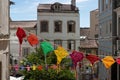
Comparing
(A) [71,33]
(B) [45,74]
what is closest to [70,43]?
(A) [71,33]

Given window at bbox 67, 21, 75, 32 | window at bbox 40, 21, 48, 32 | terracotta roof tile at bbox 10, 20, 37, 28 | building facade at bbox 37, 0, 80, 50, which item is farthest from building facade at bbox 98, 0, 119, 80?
terracotta roof tile at bbox 10, 20, 37, 28

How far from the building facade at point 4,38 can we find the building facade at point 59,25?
36676mm

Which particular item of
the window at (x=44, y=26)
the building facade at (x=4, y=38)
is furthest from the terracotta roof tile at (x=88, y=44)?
the building facade at (x=4, y=38)

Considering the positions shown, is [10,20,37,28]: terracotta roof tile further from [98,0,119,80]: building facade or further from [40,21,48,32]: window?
[98,0,119,80]: building facade

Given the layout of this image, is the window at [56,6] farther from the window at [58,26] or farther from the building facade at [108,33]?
the building facade at [108,33]

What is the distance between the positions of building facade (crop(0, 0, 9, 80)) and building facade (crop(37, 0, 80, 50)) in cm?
3668

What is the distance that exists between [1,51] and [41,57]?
24.3 meters

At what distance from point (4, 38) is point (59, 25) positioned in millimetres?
38481

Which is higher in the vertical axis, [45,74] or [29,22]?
[29,22]

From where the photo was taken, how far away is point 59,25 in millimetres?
52625

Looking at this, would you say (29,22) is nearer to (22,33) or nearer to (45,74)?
(45,74)

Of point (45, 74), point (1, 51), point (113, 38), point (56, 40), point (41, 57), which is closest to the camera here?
point (1, 51)

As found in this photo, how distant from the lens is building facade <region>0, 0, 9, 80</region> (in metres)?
14.4

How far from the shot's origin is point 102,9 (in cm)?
4050
